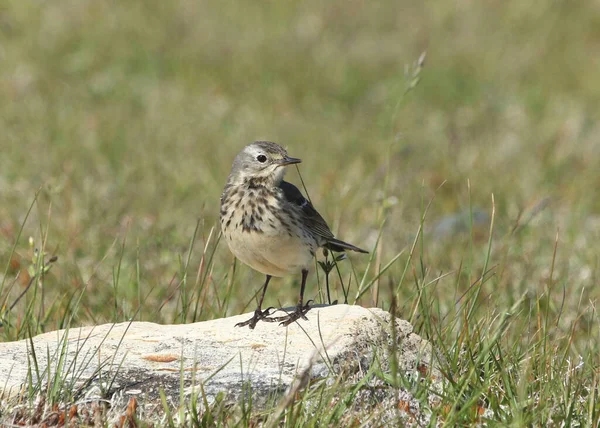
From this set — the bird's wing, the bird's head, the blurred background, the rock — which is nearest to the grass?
the blurred background

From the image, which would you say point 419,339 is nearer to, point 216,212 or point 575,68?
point 216,212

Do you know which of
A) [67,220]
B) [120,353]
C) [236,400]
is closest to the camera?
[236,400]

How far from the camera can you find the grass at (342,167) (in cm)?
474

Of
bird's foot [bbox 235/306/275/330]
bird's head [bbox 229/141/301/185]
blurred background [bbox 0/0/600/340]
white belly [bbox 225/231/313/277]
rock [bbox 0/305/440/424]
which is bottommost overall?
rock [bbox 0/305/440/424]

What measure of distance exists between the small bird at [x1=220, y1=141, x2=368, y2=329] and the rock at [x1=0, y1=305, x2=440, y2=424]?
0.29 m

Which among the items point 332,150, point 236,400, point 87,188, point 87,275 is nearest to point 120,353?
point 236,400

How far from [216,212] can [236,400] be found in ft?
16.1

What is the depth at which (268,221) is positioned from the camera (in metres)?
5.11

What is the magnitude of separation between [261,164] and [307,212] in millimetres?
443

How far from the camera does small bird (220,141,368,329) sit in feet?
16.6

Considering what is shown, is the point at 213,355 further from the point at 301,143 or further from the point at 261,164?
the point at 301,143

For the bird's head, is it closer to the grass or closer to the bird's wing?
the bird's wing

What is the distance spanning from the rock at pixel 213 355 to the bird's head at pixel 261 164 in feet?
3.36

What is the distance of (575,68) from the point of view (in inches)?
585
